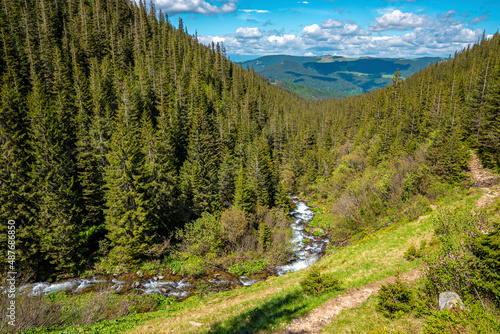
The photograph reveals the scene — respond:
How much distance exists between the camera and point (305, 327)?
12.9 m

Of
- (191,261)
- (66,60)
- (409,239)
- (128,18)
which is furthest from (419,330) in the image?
(128,18)

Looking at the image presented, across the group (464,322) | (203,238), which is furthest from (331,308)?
(203,238)

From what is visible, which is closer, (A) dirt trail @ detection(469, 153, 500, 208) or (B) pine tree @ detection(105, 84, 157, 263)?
(A) dirt trail @ detection(469, 153, 500, 208)

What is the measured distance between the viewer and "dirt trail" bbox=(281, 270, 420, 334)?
12809 mm

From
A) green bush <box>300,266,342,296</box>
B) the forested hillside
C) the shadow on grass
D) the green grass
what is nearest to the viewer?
the green grass

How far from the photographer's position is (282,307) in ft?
50.9

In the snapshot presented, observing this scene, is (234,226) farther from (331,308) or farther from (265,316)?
(331,308)

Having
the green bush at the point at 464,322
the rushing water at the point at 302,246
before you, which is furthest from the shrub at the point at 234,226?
the green bush at the point at 464,322

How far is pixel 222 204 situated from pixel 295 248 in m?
16.9

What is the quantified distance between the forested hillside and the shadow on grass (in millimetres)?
21474

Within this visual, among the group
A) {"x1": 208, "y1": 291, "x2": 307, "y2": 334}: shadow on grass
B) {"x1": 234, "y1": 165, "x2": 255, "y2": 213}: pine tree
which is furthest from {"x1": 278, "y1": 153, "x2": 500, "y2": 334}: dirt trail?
{"x1": 234, "y1": 165, "x2": 255, "y2": 213}: pine tree

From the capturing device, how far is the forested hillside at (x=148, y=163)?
105ft

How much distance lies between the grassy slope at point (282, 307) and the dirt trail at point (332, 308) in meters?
0.44

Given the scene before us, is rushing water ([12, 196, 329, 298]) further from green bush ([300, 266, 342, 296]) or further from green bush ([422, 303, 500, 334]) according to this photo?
green bush ([422, 303, 500, 334])
